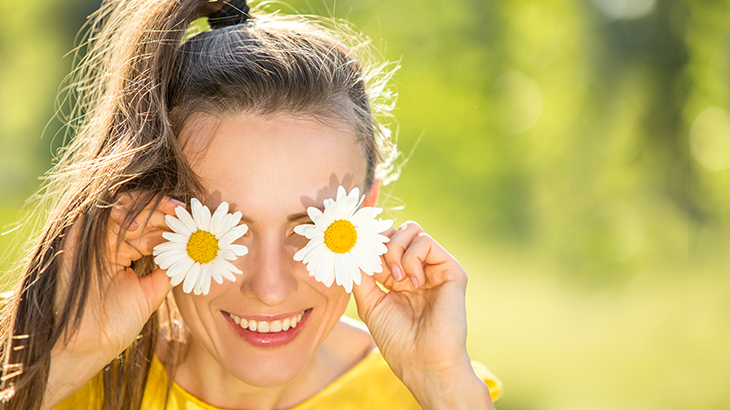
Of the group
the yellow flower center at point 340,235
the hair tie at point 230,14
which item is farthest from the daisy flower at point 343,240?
the hair tie at point 230,14

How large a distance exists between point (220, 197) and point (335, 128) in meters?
0.41

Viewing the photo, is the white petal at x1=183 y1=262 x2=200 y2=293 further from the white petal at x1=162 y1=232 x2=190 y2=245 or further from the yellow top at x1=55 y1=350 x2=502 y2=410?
the yellow top at x1=55 y1=350 x2=502 y2=410

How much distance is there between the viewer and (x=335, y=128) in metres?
1.83

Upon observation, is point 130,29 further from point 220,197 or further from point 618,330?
point 618,330

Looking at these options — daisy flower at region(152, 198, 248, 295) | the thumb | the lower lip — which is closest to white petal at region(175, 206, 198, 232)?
daisy flower at region(152, 198, 248, 295)

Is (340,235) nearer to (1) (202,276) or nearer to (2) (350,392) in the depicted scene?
(1) (202,276)

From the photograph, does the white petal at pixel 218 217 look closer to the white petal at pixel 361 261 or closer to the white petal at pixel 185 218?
the white petal at pixel 185 218

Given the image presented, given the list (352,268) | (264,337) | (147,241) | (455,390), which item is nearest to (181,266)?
(147,241)

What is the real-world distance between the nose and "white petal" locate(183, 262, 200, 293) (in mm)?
136

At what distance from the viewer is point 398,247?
174 cm

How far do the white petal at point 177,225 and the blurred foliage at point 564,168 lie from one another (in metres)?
4.28

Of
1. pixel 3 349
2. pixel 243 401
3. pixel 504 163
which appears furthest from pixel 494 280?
pixel 3 349

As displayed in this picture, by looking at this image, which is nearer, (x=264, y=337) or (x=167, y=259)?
(x=167, y=259)

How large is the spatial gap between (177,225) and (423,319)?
2.52 ft
